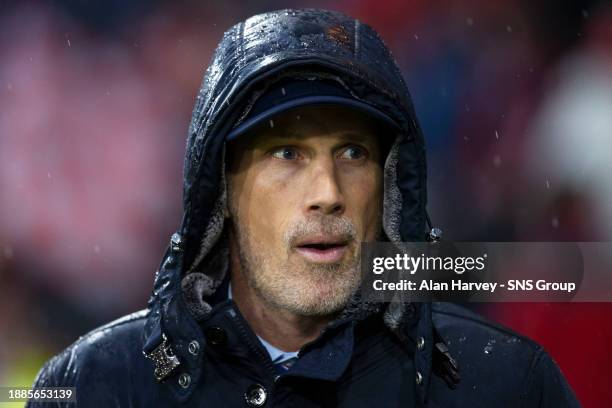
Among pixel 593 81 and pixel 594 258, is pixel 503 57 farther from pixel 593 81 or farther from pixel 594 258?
pixel 594 258

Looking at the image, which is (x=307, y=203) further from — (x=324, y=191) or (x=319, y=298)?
(x=319, y=298)

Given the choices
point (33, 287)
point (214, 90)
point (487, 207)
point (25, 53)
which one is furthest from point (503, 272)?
point (25, 53)

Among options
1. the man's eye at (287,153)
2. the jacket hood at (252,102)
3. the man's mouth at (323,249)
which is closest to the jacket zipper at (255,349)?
the jacket hood at (252,102)

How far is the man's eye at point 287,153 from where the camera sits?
10.4ft

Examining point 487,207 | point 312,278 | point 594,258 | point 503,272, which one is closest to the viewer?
point 312,278

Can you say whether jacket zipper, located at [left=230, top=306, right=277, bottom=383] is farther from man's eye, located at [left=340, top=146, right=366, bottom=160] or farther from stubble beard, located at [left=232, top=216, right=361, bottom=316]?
man's eye, located at [left=340, top=146, right=366, bottom=160]

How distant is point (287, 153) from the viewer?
317cm

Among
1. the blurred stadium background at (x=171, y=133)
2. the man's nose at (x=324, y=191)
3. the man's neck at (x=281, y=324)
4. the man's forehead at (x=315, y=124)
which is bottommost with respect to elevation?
the man's neck at (x=281, y=324)

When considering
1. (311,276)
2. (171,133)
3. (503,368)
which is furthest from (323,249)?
(171,133)

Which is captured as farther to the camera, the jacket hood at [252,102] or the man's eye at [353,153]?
the man's eye at [353,153]

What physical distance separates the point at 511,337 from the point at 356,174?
2.43 feet

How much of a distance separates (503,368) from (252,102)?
1.14 meters

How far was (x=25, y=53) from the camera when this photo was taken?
6.02 m

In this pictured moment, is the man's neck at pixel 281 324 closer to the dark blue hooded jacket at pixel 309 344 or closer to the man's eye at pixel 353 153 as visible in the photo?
the dark blue hooded jacket at pixel 309 344
